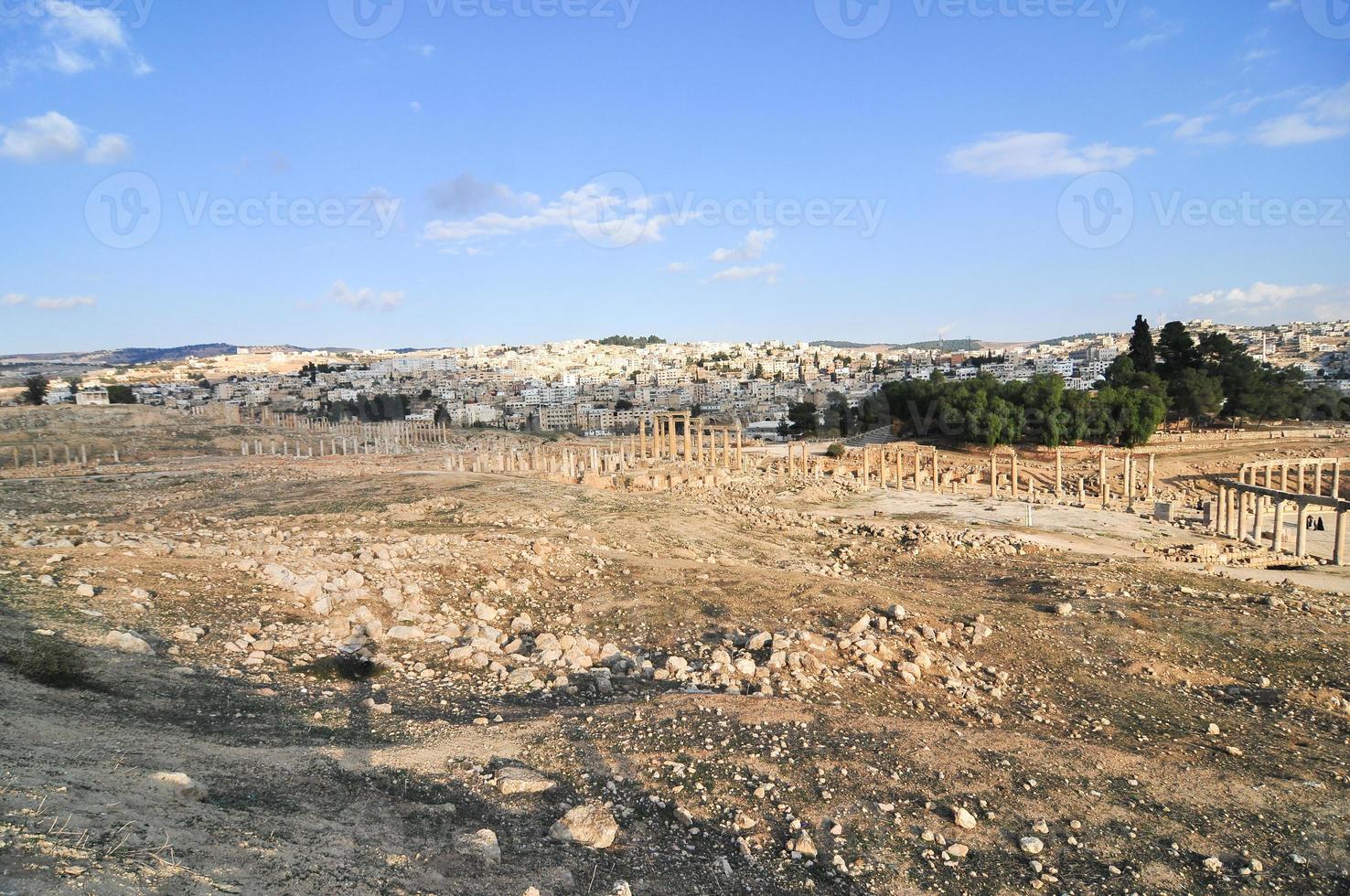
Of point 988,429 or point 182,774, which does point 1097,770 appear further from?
point 988,429

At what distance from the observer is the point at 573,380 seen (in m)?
142

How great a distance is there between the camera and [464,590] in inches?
449

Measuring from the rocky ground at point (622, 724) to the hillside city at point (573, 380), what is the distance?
171 feet

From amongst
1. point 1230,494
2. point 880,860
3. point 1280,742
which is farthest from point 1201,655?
point 1230,494

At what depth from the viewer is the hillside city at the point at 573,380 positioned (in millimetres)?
84875

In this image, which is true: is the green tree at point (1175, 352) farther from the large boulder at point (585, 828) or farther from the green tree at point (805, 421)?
the large boulder at point (585, 828)

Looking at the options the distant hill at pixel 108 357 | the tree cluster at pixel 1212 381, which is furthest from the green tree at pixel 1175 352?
the distant hill at pixel 108 357

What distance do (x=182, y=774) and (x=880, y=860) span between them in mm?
4692

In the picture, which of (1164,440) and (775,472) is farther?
(1164,440)

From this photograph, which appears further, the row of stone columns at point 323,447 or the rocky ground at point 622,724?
the row of stone columns at point 323,447

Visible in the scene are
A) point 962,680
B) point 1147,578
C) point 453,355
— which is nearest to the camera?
point 962,680

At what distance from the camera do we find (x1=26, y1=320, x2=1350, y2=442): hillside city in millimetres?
84875

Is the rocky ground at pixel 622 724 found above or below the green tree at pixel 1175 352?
below

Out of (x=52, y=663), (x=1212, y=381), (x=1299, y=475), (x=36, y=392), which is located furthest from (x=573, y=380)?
(x=52, y=663)
